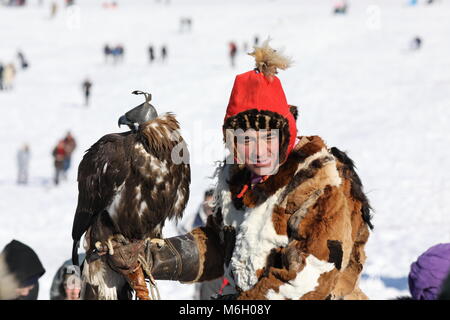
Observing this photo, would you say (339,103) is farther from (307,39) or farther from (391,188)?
(307,39)

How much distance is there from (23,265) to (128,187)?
793 mm

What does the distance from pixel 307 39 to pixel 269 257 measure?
32984 mm

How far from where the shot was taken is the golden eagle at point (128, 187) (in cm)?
398

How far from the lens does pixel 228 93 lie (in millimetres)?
25484

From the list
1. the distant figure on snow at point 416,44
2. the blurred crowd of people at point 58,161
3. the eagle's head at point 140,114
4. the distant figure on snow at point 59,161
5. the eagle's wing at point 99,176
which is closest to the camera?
the eagle's head at point 140,114

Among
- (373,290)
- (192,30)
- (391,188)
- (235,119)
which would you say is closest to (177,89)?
(391,188)

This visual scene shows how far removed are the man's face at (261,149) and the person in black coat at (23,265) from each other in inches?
49.0

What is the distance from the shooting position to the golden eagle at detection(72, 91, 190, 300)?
3.98m

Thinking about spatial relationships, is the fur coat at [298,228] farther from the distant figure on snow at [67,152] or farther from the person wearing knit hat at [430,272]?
the distant figure on snow at [67,152]

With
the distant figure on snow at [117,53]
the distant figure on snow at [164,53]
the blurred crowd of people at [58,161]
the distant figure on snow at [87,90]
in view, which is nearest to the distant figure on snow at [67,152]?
the blurred crowd of people at [58,161]

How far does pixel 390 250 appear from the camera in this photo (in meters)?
10.0

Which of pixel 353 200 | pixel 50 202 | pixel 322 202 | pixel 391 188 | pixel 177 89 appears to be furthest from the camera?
pixel 177 89

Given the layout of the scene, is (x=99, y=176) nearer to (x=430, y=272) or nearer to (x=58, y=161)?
(x=430, y=272)

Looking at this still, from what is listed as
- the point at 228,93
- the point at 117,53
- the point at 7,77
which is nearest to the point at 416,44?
the point at 228,93
